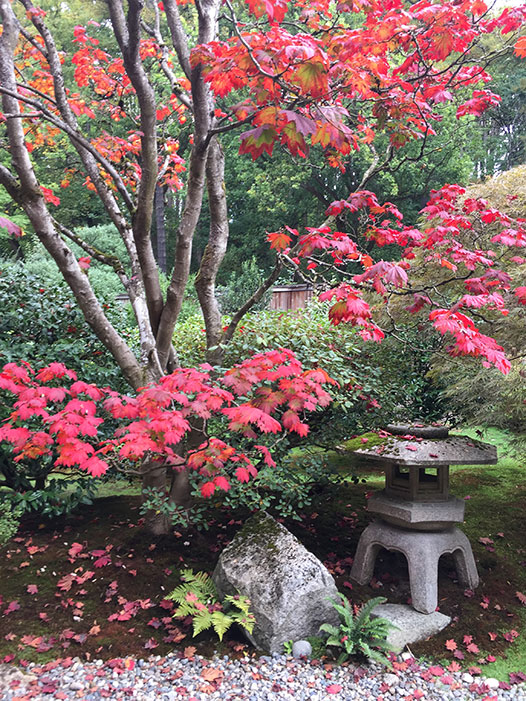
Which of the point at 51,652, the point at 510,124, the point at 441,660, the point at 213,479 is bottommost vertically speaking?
the point at 441,660

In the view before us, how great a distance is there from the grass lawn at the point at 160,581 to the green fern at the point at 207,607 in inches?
6.8

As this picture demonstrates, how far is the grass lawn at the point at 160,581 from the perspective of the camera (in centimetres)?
334

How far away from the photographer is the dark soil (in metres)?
3.34

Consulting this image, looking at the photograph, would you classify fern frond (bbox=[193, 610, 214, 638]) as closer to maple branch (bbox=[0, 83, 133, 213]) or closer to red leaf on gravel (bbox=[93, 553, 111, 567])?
red leaf on gravel (bbox=[93, 553, 111, 567])

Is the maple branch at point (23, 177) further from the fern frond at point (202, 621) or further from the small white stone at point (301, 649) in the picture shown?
the small white stone at point (301, 649)

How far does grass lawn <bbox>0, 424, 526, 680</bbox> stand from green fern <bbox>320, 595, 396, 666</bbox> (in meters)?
0.38

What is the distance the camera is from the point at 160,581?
3.90 meters

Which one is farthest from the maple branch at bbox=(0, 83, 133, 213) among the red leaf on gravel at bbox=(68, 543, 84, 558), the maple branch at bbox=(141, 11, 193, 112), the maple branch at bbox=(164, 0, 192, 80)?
the red leaf on gravel at bbox=(68, 543, 84, 558)

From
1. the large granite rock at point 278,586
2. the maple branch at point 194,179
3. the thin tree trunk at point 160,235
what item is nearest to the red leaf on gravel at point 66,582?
the large granite rock at point 278,586

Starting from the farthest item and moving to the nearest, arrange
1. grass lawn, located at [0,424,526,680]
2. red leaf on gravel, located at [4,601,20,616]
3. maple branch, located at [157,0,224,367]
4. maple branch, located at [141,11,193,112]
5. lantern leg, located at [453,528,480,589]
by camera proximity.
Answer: maple branch, located at [141,11,193,112] → lantern leg, located at [453,528,480,589] → maple branch, located at [157,0,224,367] → red leaf on gravel, located at [4,601,20,616] → grass lawn, located at [0,424,526,680]

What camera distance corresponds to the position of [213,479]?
136 inches

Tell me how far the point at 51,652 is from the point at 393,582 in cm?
256

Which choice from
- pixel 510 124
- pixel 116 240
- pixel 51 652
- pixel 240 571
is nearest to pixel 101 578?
pixel 51 652

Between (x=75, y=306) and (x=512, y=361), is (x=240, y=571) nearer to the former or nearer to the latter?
(x=512, y=361)
